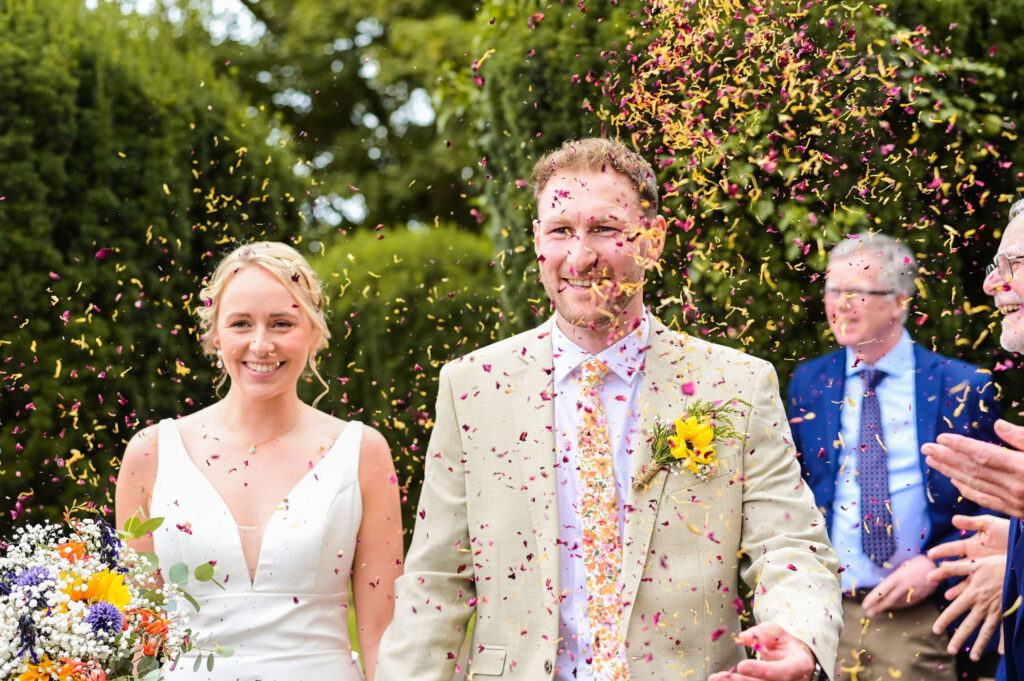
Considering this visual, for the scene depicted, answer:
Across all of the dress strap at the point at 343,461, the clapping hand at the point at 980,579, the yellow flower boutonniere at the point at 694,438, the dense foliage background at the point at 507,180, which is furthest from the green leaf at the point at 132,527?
Result: the clapping hand at the point at 980,579

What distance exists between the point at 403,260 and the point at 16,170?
3.14 meters

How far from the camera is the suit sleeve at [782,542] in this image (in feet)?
9.96

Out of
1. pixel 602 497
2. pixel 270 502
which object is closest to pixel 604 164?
pixel 602 497

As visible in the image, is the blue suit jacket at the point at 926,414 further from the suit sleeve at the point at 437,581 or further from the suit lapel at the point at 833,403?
the suit sleeve at the point at 437,581

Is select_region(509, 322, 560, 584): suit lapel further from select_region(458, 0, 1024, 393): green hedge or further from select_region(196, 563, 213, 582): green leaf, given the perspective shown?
select_region(458, 0, 1024, 393): green hedge

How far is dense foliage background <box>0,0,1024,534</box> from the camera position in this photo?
475 cm

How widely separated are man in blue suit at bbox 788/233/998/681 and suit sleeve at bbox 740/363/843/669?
3.36ft

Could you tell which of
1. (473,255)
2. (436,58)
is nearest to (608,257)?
(473,255)

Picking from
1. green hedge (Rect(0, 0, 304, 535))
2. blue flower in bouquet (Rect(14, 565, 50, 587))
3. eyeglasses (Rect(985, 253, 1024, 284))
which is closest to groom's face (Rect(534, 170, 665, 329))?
eyeglasses (Rect(985, 253, 1024, 284))

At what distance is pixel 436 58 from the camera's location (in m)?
13.9

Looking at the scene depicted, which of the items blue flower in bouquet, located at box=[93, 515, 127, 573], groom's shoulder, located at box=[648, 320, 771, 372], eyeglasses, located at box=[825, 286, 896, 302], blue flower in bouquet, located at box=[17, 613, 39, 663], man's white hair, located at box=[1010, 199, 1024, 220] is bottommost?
blue flower in bouquet, located at box=[17, 613, 39, 663]

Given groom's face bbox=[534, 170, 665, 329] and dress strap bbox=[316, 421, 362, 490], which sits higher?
groom's face bbox=[534, 170, 665, 329]

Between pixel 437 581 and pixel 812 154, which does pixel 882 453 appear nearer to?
pixel 812 154

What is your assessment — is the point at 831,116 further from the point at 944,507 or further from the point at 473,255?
the point at 473,255
